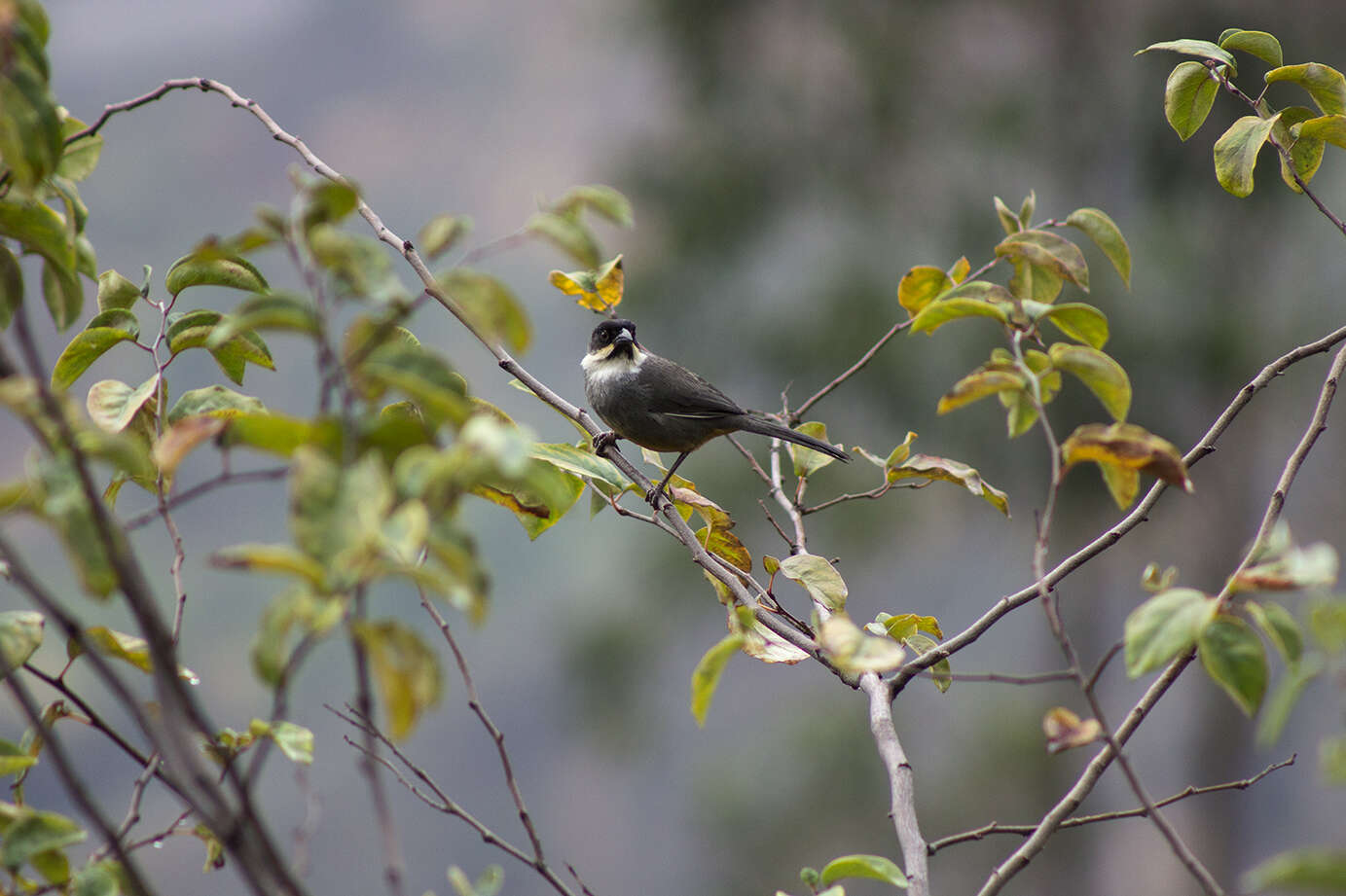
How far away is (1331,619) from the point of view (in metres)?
0.57

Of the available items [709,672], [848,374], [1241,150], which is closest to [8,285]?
[709,672]

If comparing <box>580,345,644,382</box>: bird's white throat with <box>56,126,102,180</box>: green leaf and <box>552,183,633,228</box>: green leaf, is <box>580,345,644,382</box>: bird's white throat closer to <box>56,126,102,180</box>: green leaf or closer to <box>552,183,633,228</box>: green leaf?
<box>56,126,102,180</box>: green leaf

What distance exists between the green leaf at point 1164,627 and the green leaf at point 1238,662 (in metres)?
0.02

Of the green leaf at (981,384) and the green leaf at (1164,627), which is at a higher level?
the green leaf at (981,384)

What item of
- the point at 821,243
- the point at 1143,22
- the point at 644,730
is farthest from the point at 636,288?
the point at 1143,22

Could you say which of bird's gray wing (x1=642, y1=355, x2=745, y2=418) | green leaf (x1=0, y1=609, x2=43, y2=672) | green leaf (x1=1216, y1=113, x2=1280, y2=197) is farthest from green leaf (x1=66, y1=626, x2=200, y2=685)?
bird's gray wing (x1=642, y1=355, x2=745, y2=418)

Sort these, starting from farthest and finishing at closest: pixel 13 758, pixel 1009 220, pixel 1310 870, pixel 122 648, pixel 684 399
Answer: pixel 684 399
pixel 1009 220
pixel 122 648
pixel 13 758
pixel 1310 870

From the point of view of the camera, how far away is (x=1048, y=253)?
117 centimetres

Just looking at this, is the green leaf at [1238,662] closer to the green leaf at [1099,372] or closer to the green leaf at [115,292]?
the green leaf at [1099,372]

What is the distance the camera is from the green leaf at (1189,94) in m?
1.20

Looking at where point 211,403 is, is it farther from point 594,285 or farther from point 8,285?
point 594,285

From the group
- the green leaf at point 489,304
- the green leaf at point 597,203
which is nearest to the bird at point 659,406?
the green leaf at point 597,203

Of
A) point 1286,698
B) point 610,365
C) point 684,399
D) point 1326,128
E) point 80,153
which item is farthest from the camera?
point 610,365

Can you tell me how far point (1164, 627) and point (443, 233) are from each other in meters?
0.52
